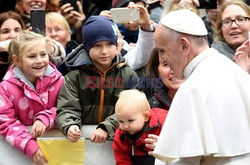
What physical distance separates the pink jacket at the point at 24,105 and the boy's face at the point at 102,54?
398 mm

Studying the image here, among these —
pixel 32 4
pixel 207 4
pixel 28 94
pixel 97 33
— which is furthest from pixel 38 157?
pixel 207 4

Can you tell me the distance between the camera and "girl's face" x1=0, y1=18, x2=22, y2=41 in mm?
7555

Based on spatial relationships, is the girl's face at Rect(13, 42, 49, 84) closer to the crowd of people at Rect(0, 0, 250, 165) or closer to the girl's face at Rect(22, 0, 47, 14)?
the crowd of people at Rect(0, 0, 250, 165)

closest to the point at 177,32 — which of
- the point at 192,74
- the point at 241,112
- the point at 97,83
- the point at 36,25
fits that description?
the point at 192,74

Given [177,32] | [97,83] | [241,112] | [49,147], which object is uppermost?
[177,32]

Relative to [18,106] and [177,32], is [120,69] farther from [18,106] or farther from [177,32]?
[177,32]

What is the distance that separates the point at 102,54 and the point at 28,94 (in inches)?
30.2

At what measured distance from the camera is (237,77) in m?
4.60

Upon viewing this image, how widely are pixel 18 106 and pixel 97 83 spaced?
29.6 inches

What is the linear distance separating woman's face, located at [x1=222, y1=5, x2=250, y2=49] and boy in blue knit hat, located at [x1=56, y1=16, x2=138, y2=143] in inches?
50.6

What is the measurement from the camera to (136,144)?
18.9 ft

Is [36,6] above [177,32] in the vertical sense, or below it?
below

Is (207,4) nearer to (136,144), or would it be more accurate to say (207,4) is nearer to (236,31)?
(236,31)

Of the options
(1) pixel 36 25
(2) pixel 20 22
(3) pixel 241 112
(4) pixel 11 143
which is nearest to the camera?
(3) pixel 241 112
